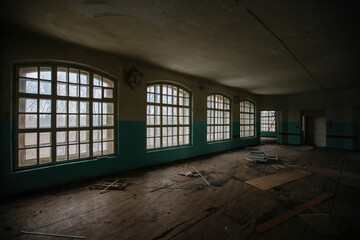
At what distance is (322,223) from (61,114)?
4931mm

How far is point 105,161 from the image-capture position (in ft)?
13.3

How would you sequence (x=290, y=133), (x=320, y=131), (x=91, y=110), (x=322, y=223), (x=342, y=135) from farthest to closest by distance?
1. (x=290, y=133)
2. (x=320, y=131)
3. (x=342, y=135)
4. (x=91, y=110)
5. (x=322, y=223)

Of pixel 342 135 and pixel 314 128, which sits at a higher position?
pixel 314 128

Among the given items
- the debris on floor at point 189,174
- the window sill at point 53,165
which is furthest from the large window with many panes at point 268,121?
the window sill at point 53,165

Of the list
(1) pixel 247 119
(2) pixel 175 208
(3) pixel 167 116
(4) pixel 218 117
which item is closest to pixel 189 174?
(2) pixel 175 208

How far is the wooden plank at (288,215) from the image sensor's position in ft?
7.29

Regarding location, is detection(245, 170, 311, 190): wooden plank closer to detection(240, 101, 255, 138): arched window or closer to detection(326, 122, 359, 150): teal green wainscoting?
detection(240, 101, 255, 138): arched window

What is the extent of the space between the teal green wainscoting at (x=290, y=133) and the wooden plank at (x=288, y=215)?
294 inches

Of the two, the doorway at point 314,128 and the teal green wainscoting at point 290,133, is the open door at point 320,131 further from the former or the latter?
the teal green wainscoting at point 290,133

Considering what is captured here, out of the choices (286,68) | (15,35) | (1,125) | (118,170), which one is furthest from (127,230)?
(286,68)

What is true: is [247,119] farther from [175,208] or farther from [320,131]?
[175,208]

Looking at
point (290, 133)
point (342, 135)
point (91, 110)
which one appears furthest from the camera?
point (290, 133)

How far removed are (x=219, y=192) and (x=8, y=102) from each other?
4236 mm

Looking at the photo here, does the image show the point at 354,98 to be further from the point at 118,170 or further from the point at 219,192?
the point at 118,170
